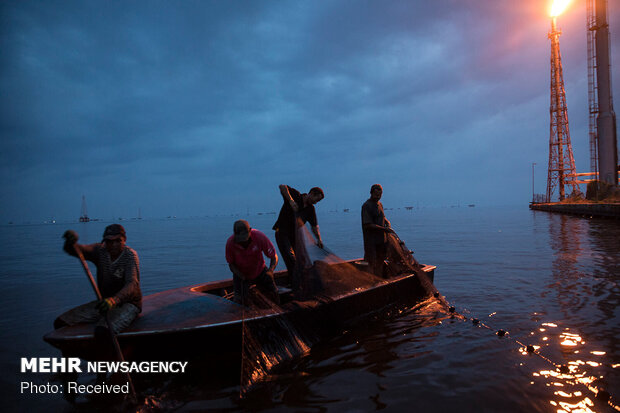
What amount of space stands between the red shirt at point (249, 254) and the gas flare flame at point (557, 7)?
226 feet

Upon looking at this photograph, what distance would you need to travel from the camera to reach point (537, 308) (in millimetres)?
7617

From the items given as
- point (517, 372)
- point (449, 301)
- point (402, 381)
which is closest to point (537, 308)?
point (449, 301)

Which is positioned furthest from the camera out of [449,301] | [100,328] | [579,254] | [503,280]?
[579,254]

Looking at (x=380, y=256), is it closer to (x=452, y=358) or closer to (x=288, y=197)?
(x=288, y=197)

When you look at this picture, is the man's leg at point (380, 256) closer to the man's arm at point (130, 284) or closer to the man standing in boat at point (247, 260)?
the man standing in boat at point (247, 260)

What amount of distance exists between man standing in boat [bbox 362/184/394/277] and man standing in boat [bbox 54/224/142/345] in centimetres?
503

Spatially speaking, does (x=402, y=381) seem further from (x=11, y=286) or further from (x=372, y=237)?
(x=11, y=286)

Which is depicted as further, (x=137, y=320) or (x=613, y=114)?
(x=613, y=114)

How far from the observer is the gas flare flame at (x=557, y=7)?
52322mm

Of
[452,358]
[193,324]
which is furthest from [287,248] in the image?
[452,358]

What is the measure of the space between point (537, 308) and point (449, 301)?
1.93m

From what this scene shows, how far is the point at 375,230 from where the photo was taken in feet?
25.8

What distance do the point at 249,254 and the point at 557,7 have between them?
235 ft

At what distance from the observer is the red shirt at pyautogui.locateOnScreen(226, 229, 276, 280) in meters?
5.62
